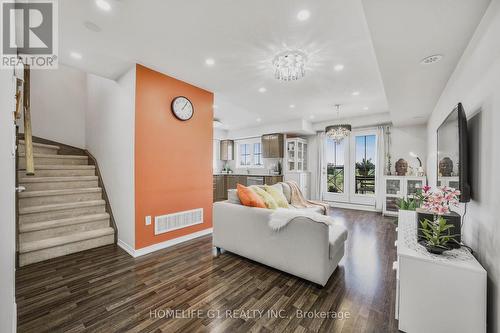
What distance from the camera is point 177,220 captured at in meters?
3.15

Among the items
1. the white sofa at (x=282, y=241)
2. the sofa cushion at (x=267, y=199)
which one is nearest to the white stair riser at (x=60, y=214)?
the white sofa at (x=282, y=241)

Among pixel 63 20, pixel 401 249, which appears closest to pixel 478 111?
pixel 401 249

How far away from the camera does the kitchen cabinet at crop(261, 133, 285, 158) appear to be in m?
6.30

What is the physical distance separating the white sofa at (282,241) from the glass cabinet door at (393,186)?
11.3 ft

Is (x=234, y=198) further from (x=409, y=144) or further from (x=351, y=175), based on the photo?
(x=409, y=144)

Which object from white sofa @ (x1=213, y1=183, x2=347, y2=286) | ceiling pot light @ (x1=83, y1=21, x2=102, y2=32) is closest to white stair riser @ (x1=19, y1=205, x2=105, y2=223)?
white sofa @ (x1=213, y1=183, x2=347, y2=286)

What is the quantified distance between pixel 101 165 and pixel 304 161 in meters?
5.46

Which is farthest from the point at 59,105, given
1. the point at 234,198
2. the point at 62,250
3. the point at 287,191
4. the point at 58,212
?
the point at 287,191

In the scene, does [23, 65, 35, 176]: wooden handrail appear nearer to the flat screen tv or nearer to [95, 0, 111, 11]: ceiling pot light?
[95, 0, 111, 11]: ceiling pot light

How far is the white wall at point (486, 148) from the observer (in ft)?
4.04

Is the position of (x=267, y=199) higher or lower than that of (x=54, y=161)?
lower

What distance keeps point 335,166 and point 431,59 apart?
14.4 ft

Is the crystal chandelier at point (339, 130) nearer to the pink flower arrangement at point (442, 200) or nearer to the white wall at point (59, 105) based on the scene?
the pink flower arrangement at point (442, 200)

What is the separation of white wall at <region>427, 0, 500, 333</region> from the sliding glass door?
4.05 meters
